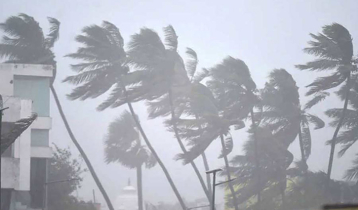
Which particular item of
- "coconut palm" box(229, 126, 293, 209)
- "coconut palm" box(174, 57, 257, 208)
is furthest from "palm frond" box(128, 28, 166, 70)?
"coconut palm" box(229, 126, 293, 209)

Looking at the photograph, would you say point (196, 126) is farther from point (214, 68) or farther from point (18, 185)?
point (18, 185)

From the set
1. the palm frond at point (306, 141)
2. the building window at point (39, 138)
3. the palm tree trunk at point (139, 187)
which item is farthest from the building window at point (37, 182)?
the palm frond at point (306, 141)

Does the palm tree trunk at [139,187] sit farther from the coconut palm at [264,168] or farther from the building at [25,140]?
the building at [25,140]

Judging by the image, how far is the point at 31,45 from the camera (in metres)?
40.2

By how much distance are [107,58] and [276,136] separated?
1347 cm

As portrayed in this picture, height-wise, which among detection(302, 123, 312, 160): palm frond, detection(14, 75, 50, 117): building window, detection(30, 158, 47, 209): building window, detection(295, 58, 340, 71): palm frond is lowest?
detection(30, 158, 47, 209): building window

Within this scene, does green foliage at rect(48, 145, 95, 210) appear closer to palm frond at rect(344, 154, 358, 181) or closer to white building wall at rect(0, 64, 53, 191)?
white building wall at rect(0, 64, 53, 191)

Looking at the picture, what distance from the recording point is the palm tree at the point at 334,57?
3931cm

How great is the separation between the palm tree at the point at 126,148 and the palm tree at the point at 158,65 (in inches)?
431

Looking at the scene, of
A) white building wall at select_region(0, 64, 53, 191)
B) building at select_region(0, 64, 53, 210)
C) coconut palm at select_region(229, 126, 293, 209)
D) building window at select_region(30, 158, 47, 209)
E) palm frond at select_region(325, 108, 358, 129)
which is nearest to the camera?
white building wall at select_region(0, 64, 53, 191)

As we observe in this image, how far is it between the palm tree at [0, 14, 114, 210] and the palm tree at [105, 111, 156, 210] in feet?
30.5

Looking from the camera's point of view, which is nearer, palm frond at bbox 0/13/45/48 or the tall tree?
palm frond at bbox 0/13/45/48

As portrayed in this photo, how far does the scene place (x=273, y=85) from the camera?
43438 mm

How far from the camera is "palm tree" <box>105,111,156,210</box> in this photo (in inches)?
1964
